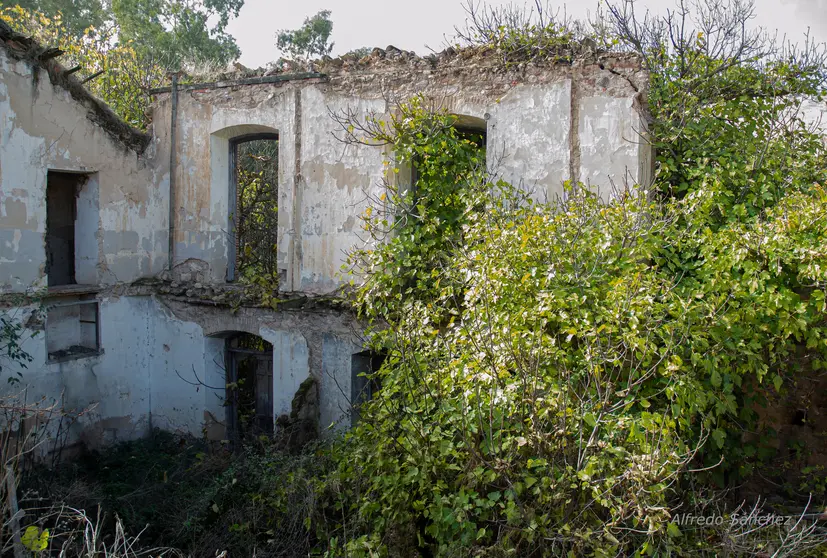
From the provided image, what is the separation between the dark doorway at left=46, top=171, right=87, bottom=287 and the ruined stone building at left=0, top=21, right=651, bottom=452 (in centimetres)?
2

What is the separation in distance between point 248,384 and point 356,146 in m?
3.98

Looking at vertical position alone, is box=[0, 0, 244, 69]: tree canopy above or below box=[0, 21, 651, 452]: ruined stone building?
above

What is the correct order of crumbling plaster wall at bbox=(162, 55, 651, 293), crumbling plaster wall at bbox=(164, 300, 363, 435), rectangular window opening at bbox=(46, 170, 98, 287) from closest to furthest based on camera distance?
1. crumbling plaster wall at bbox=(162, 55, 651, 293)
2. crumbling plaster wall at bbox=(164, 300, 363, 435)
3. rectangular window opening at bbox=(46, 170, 98, 287)

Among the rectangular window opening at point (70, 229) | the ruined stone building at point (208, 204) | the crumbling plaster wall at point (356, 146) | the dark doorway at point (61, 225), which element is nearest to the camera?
the crumbling plaster wall at point (356, 146)

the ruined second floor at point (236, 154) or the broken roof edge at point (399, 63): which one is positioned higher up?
the broken roof edge at point (399, 63)

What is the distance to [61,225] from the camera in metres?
9.45

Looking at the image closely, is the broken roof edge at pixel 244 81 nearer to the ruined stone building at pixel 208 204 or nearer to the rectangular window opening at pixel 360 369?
the ruined stone building at pixel 208 204

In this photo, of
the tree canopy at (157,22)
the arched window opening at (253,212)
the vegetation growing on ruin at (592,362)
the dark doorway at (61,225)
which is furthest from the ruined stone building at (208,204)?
the tree canopy at (157,22)

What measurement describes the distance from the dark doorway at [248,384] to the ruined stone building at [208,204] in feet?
0.11

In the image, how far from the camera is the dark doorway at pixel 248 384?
376 inches

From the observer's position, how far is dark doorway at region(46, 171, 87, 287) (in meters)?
9.31

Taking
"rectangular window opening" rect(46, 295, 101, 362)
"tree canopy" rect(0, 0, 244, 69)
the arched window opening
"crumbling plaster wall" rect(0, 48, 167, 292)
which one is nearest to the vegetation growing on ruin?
the arched window opening

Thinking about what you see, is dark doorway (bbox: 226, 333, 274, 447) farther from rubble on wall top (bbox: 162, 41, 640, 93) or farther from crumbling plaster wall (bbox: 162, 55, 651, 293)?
rubble on wall top (bbox: 162, 41, 640, 93)

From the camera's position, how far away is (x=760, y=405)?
6.07 metres
